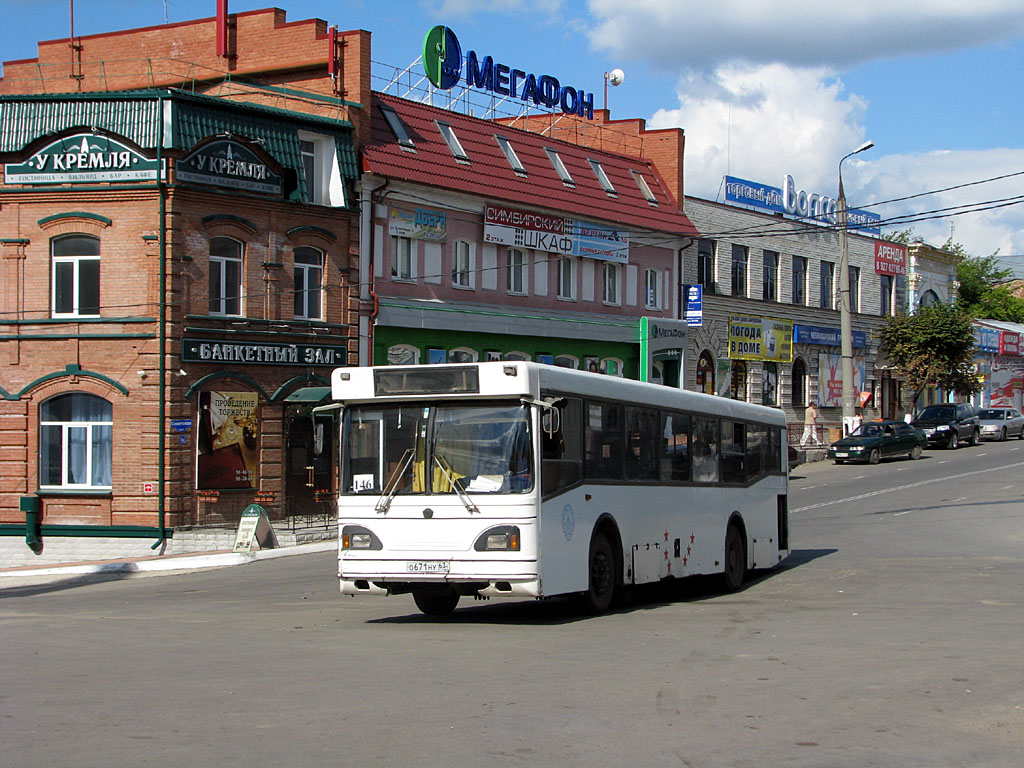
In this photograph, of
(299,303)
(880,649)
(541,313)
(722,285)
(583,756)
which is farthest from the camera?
(722,285)

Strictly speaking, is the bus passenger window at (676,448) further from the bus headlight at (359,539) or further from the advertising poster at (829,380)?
the advertising poster at (829,380)

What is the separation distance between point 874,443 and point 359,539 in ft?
115

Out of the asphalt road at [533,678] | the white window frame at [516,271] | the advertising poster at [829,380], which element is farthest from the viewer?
the advertising poster at [829,380]

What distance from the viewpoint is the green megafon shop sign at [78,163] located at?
1093 inches

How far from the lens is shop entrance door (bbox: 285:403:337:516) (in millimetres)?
29797

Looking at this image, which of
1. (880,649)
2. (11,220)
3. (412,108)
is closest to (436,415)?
(880,649)

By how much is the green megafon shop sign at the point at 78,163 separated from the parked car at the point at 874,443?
90.1 ft

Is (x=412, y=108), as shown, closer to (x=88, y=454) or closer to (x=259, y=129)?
(x=259, y=129)

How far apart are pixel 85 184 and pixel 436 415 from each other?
18271 mm

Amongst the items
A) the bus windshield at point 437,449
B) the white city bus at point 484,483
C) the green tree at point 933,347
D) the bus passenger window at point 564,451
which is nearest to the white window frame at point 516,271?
the white city bus at point 484,483

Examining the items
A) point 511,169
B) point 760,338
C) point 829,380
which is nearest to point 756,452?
point 511,169

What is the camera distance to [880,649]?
1090cm

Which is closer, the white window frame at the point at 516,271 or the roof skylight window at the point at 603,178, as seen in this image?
the white window frame at the point at 516,271

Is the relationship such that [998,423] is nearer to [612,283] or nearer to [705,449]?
[612,283]
